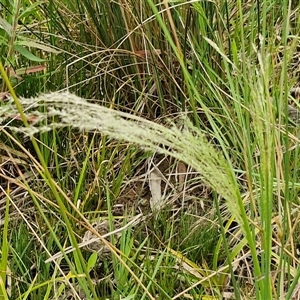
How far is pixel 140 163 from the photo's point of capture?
140 centimetres

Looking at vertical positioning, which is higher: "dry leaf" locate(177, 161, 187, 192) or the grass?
the grass

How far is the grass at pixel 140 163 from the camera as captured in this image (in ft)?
3.31

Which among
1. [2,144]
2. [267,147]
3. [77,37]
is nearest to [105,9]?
[77,37]

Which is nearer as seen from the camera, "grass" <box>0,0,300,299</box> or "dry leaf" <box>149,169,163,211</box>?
"grass" <box>0,0,300,299</box>

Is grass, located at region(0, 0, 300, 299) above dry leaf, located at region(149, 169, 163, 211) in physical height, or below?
above

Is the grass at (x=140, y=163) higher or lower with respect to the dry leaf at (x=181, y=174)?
higher

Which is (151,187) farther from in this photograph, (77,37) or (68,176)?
(77,37)

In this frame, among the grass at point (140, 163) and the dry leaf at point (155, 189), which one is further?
the dry leaf at point (155, 189)

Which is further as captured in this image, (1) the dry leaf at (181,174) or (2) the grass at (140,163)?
(1) the dry leaf at (181,174)

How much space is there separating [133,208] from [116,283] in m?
0.26

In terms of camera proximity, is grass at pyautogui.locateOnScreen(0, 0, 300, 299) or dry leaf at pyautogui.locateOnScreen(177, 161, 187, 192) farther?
dry leaf at pyautogui.locateOnScreen(177, 161, 187, 192)

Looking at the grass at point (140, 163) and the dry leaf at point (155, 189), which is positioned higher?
the grass at point (140, 163)

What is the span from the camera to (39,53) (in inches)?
64.9

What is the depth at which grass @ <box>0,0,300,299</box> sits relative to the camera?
1.01m
